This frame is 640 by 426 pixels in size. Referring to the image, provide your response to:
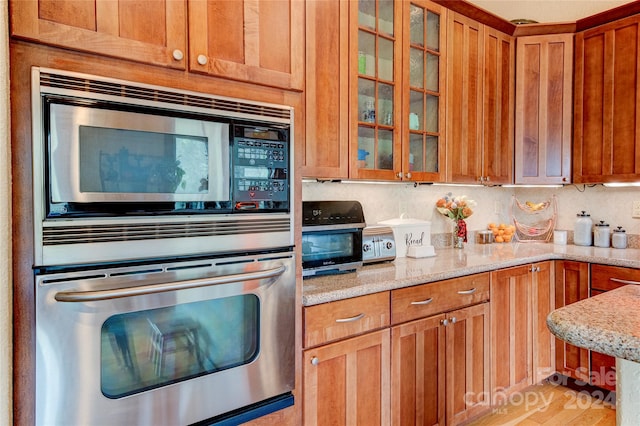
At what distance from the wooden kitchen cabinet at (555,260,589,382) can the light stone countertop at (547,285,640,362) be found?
1.63 m

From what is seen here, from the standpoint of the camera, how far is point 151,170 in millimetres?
1131

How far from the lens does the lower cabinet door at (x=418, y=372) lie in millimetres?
1750

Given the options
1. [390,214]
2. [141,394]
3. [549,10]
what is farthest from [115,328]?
[549,10]

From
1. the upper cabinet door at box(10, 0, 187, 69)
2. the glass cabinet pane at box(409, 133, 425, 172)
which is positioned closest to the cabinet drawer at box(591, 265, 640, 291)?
the glass cabinet pane at box(409, 133, 425, 172)

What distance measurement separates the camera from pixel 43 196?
976mm

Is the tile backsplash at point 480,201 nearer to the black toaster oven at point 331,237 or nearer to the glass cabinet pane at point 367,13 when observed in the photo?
the black toaster oven at point 331,237

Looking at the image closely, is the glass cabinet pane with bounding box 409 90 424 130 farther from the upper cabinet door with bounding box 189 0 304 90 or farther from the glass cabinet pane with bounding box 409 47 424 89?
the upper cabinet door with bounding box 189 0 304 90

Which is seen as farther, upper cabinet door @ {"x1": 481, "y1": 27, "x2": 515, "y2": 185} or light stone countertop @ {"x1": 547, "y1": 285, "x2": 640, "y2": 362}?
upper cabinet door @ {"x1": 481, "y1": 27, "x2": 515, "y2": 185}

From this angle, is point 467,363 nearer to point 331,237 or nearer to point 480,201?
point 331,237

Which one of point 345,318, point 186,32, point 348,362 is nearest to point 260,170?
point 186,32

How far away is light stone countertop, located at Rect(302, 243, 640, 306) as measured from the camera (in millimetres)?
1621

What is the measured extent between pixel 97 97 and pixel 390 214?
194 cm

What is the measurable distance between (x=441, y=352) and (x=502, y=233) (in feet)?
4.95

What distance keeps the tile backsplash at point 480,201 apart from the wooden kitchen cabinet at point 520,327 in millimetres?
645
